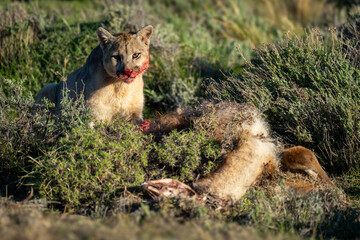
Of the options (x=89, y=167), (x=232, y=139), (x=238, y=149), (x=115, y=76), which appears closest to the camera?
(x=89, y=167)

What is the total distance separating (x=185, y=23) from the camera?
10.8m

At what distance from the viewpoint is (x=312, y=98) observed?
5.17 meters

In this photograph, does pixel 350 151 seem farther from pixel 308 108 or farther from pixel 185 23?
pixel 185 23

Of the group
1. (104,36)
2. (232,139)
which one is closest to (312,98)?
(232,139)

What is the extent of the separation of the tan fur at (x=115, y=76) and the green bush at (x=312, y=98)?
4.00ft

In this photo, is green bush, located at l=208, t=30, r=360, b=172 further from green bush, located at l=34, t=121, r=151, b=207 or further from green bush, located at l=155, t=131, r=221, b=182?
green bush, located at l=34, t=121, r=151, b=207

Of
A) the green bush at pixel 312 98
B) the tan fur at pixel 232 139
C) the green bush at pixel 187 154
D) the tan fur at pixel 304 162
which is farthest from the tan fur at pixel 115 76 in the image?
the tan fur at pixel 304 162

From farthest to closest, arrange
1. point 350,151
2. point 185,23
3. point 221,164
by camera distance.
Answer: point 185,23
point 350,151
point 221,164

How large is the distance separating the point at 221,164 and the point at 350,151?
→ 167 cm

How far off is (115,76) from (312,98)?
2.65 metres

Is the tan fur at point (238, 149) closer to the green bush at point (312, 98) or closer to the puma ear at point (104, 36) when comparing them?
the green bush at point (312, 98)

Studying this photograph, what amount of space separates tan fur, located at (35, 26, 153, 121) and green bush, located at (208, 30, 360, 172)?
1.22m

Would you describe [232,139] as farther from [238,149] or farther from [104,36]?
[104,36]

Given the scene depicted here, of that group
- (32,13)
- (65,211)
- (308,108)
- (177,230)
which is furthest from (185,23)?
(177,230)
